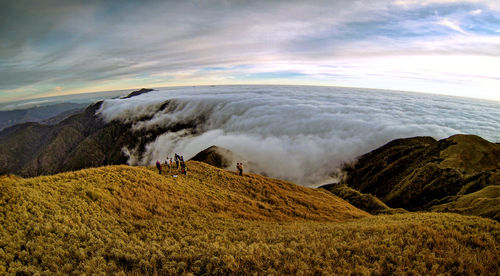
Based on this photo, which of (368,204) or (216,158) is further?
(216,158)

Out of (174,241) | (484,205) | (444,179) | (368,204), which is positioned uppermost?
(174,241)

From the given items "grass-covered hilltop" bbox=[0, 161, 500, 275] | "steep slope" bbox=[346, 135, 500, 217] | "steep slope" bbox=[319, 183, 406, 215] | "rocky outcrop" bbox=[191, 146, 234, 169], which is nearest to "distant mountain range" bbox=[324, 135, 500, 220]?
"steep slope" bbox=[346, 135, 500, 217]

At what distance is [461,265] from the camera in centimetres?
773

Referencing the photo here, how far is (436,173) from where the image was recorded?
5709 cm

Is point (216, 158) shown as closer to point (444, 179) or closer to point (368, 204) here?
point (368, 204)

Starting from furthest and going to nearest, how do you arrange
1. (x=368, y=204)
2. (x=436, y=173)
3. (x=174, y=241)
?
(x=436, y=173) < (x=368, y=204) < (x=174, y=241)

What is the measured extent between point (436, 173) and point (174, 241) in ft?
241

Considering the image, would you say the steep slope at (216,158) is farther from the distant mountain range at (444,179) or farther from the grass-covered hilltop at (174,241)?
the grass-covered hilltop at (174,241)

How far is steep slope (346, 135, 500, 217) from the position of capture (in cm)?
4656

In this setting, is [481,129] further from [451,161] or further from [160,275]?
[160,275]

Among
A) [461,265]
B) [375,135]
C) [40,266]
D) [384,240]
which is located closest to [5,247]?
[40,266]

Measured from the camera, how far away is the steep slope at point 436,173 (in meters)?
46.6

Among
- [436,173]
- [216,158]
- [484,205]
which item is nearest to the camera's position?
[484,205]

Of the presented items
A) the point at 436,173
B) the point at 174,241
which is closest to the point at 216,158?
the point at 436,173
